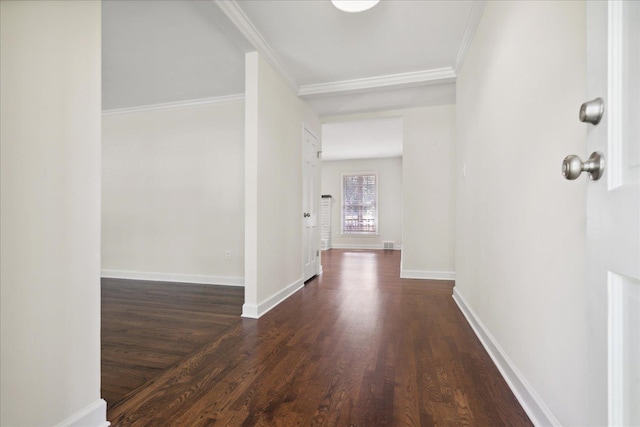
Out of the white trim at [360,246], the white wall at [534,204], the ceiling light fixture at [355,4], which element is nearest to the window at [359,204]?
the white trim at [360,246]

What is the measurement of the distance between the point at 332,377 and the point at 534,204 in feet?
4.58

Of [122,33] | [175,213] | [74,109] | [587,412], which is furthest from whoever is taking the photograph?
[175,213]

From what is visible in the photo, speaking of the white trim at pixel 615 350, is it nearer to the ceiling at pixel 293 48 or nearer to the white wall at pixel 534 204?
the white wall at pixel 534 204

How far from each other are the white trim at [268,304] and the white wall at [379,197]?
5.56 m

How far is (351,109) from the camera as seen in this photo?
4500 mm

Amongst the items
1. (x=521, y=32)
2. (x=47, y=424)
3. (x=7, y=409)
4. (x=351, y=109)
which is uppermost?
Result: (x=351, y=109)

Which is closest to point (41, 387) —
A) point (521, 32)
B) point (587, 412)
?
point (587, 412)

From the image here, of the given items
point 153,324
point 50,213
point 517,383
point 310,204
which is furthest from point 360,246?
point 50,213

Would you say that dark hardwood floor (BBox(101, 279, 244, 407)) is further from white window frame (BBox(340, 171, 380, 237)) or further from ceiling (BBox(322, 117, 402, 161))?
white window frame (BBox(340, 171, 380, 237))

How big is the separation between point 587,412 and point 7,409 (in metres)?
1.72

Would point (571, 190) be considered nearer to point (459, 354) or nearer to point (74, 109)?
point (459, 354)

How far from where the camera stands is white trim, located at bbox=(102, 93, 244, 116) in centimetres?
418

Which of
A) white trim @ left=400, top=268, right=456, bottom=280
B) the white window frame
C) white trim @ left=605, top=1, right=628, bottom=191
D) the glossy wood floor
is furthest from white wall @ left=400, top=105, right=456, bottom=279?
the white window frame

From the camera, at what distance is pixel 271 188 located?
320 centimetres
